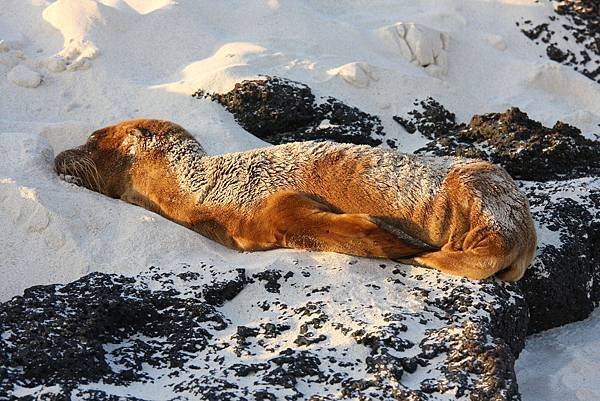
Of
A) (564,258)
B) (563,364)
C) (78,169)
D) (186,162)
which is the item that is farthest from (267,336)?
(78,169)

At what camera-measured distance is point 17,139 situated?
24.0 feet

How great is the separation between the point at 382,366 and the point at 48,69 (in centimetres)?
501

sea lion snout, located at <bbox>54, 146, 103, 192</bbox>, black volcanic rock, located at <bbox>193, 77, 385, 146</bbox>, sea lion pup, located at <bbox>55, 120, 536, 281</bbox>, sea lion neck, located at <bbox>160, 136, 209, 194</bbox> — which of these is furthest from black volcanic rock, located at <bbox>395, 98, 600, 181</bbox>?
sea lion snout, located at <bbox>54, 146, 103, 192</bbox>

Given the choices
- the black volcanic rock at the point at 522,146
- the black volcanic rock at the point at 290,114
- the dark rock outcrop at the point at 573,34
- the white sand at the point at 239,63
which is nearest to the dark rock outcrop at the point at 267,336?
the white sand at the point at 239,63

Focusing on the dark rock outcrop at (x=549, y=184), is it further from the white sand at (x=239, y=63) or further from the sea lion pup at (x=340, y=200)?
the sea lion pup at (x=340, y=200)

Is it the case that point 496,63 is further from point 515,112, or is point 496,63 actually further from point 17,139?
point 17,139

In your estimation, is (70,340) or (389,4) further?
(389,4)

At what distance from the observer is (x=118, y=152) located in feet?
24.7

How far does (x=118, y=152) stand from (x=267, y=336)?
2766 millimetres

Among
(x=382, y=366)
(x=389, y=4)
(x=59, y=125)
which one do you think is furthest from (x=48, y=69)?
(x=382, y=366)

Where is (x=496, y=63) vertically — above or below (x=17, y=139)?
below

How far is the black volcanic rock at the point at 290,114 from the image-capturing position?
27.4 ft

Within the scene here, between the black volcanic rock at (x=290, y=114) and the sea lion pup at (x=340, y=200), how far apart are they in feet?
3.61

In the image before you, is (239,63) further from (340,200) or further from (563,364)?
(563,364)
